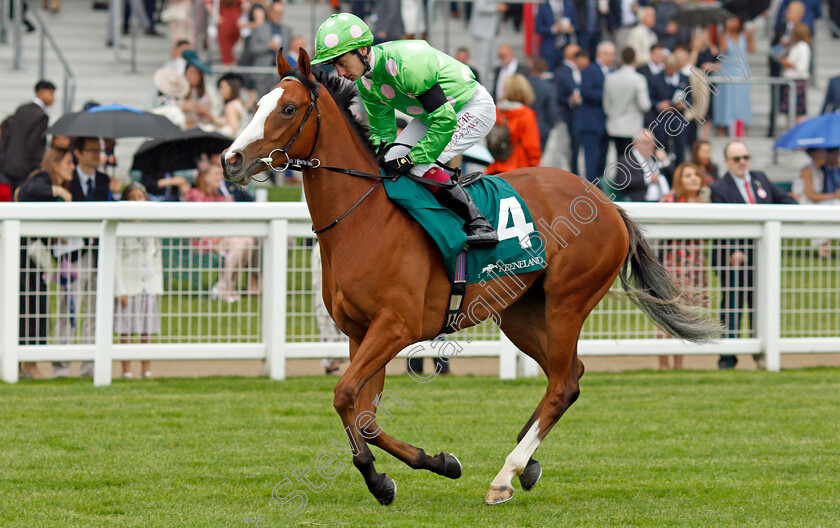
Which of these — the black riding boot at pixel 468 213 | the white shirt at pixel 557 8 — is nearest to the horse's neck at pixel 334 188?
the black riding boot at pixel 468 213

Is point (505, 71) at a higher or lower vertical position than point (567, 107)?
higher

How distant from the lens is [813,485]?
5094 mm

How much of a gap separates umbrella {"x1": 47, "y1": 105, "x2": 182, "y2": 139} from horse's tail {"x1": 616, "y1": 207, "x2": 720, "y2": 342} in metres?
4.91

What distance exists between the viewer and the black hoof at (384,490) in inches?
183

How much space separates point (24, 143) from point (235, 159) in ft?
23.0

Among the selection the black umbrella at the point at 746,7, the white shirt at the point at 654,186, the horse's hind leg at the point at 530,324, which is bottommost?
the horse's hind leg at the point at 530,324

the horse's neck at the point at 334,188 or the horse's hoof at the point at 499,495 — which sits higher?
Answer: the horse's neck at the point at 334,188

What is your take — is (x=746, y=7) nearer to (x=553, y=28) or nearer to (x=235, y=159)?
(x=553, y=28)

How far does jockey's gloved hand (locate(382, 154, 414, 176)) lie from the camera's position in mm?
4914

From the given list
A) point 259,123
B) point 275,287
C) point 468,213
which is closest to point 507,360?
point 275,287

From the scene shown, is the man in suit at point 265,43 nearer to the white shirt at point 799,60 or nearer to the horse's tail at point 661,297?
the white shirt at point 799,60

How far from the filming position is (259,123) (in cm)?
446

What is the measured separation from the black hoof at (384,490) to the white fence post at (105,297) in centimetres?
323

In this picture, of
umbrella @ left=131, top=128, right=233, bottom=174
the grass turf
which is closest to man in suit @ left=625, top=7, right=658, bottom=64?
umbrella @ left=131, top=128, right=233, bottom=174
